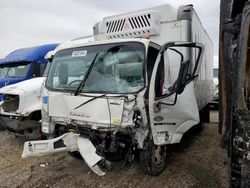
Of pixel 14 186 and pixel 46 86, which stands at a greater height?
pixel 46 86

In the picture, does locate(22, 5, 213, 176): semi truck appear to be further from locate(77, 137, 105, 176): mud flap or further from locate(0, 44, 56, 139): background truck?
locate(0, 44, 56, 139): background truck

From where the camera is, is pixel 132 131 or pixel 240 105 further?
pixel 132 131

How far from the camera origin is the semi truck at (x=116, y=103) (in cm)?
449

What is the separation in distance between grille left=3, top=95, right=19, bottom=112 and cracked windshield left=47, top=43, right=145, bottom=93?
2.51 meters

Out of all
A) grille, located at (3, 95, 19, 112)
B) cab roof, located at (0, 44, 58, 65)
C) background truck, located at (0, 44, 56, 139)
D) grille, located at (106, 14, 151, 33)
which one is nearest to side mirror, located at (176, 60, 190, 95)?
grille, located at (106, 14, 151, 33)

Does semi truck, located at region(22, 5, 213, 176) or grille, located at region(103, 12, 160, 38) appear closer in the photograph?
semi truck, located at region(22, 5, 213, 176)

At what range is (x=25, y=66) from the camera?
990 centimetres

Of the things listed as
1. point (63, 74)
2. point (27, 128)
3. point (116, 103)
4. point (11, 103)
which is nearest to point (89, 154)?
point (116, 103)

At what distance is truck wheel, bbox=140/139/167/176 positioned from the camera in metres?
4.91

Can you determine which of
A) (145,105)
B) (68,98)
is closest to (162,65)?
(145,105)

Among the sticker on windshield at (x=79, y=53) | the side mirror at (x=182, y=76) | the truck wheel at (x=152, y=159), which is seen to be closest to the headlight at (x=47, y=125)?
the sticker on windshield at (x=79, y=53)

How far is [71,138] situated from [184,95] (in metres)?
1.92

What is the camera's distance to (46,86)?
5.49m

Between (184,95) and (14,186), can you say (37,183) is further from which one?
(184,95)
